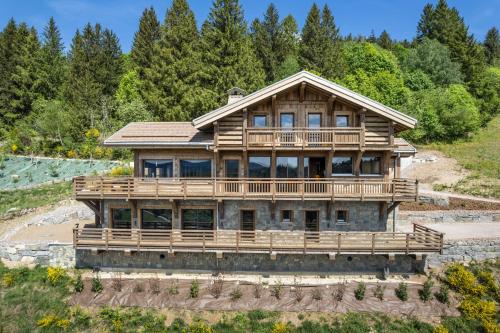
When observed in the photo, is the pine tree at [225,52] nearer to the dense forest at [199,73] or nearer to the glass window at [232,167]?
the dense forest at [199,73]

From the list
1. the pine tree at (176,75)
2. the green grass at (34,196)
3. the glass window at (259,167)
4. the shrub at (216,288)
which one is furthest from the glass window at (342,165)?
the green grass at (34,196)

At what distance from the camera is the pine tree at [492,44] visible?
8644cm

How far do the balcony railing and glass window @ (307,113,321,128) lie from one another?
1137mm

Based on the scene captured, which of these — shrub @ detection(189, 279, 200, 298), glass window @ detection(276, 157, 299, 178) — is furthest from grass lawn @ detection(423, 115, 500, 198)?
shrub @ detection(189, 279, 200, 298)

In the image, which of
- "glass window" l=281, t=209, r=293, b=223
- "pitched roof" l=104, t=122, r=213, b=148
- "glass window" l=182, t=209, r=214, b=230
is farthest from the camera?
"glass window" l=182, t=209, r=214, b=230

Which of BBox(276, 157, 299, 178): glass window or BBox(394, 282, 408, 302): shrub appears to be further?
BBox(276, 157, 299, 178): glass window

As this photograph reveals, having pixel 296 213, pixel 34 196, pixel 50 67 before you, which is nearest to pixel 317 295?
pixel 296 213

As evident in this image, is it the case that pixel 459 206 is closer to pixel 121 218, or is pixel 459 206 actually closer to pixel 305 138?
pixel 305 138

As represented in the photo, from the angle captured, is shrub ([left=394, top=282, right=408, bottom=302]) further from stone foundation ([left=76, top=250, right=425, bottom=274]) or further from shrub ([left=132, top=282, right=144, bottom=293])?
shrub ([left=132, top=282, right=144, bottom=293])

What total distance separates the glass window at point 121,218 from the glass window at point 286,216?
9.57 m

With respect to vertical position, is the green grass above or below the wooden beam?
below

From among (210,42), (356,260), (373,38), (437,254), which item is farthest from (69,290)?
(373,38)

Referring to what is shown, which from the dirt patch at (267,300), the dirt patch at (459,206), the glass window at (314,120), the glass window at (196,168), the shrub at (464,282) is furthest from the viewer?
the dirt patch at (459,206)

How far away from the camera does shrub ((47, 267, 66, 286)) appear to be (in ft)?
60.3
